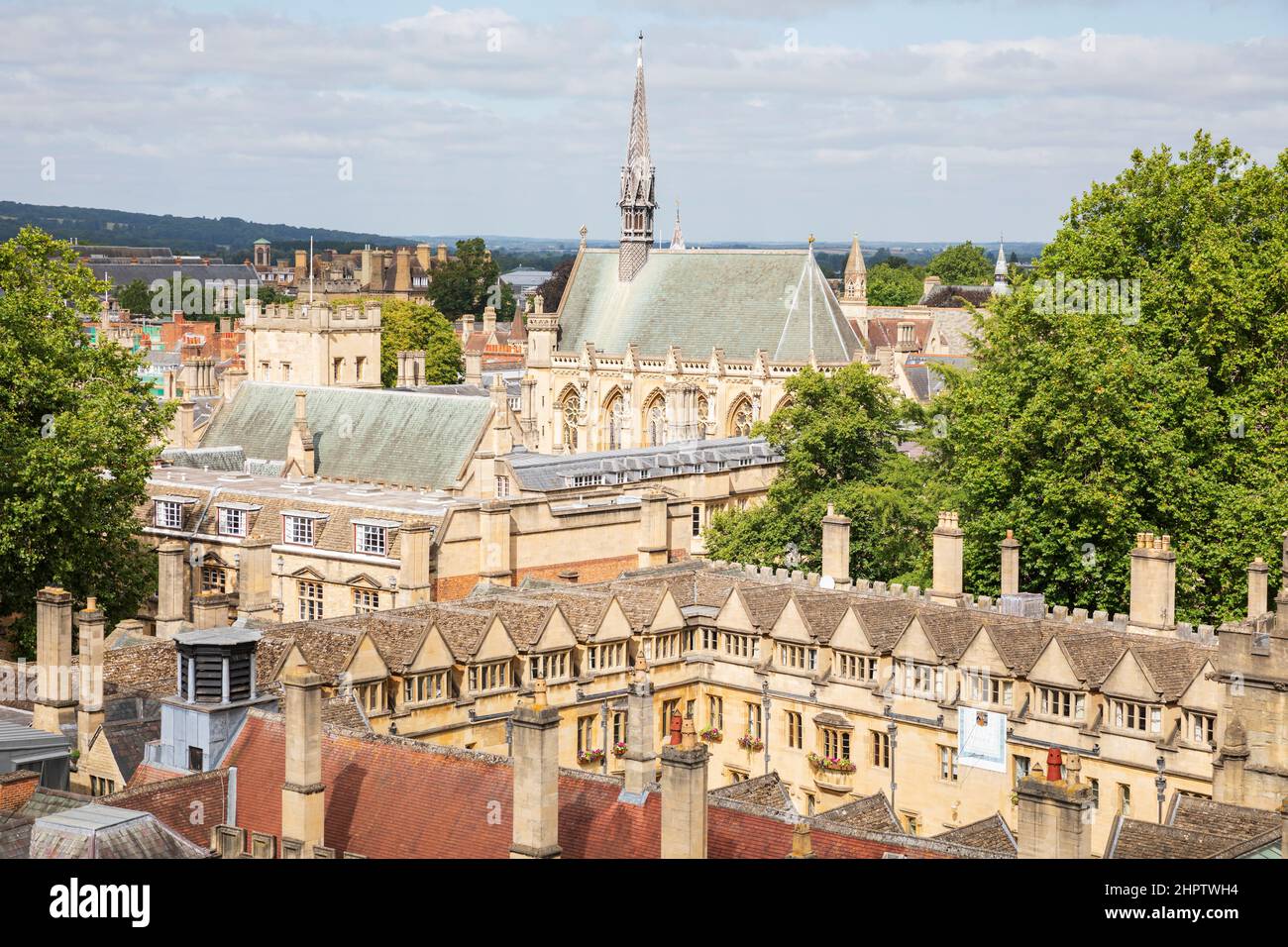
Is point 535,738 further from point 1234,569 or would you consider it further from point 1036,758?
point 1234,569

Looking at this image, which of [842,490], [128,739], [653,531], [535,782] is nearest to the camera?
[535,782]

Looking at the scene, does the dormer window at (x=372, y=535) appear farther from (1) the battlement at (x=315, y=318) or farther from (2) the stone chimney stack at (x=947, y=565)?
(1) the battlement at (x=315, y=318)

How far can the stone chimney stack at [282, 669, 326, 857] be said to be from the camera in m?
25.9

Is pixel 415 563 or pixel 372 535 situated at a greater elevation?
pixel 372 535

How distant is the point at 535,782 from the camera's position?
23547 mm

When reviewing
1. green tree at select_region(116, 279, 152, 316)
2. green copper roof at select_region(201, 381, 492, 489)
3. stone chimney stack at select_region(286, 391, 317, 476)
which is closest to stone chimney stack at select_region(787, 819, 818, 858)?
green copper roof at select_region(201, 381, 492, 489)

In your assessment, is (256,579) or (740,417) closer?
(256,579)

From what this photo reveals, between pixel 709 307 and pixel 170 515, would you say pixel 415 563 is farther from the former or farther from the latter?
pixel 709 307

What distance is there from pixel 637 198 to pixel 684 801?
263 ft

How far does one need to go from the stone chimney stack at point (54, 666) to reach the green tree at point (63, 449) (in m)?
11.5

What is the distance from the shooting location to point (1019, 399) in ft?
170

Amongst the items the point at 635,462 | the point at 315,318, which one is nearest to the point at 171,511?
the point at 635,462

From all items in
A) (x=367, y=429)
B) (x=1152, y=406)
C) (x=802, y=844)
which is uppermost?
(x=1152, y=406)

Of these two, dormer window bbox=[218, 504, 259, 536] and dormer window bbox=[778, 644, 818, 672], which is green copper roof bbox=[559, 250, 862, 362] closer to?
dormer window bbox=[218, 504, 259, 536]
